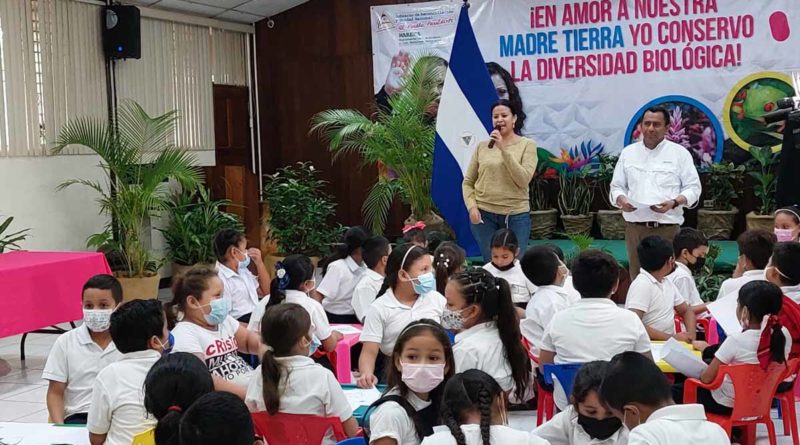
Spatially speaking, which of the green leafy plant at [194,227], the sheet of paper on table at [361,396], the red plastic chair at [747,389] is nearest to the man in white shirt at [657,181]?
the red plastic chair at [747,389]

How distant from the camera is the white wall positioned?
7664 millimetres

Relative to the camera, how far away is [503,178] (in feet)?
Result: 19.0

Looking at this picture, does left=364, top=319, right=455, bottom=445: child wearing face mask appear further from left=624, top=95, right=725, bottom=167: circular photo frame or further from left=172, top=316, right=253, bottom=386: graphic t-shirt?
left=624, top=95, right=725, bottom=167: circular photo frame

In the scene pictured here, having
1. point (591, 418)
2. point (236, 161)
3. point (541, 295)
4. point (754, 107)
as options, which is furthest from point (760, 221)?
point (591, 418)

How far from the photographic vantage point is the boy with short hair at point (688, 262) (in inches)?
176

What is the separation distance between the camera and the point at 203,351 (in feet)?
11.3

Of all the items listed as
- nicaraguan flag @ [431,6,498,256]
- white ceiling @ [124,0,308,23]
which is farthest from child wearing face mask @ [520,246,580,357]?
white ceiling @ [124,0,308,23]

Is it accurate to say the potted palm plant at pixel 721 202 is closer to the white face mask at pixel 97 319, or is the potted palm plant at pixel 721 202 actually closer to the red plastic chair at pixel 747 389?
the red plastic chair at pixel 747 389

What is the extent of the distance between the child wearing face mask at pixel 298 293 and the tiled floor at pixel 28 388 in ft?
3.29

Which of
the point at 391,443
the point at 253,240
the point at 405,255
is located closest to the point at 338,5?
the point at 253,240

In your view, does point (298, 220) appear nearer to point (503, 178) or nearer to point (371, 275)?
point (503, 178)

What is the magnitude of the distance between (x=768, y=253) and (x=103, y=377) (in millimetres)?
3168

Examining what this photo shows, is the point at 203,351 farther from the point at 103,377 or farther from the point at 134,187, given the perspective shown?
the point at 134,187

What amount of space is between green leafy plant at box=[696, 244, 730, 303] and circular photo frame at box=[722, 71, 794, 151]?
1.96 metres
